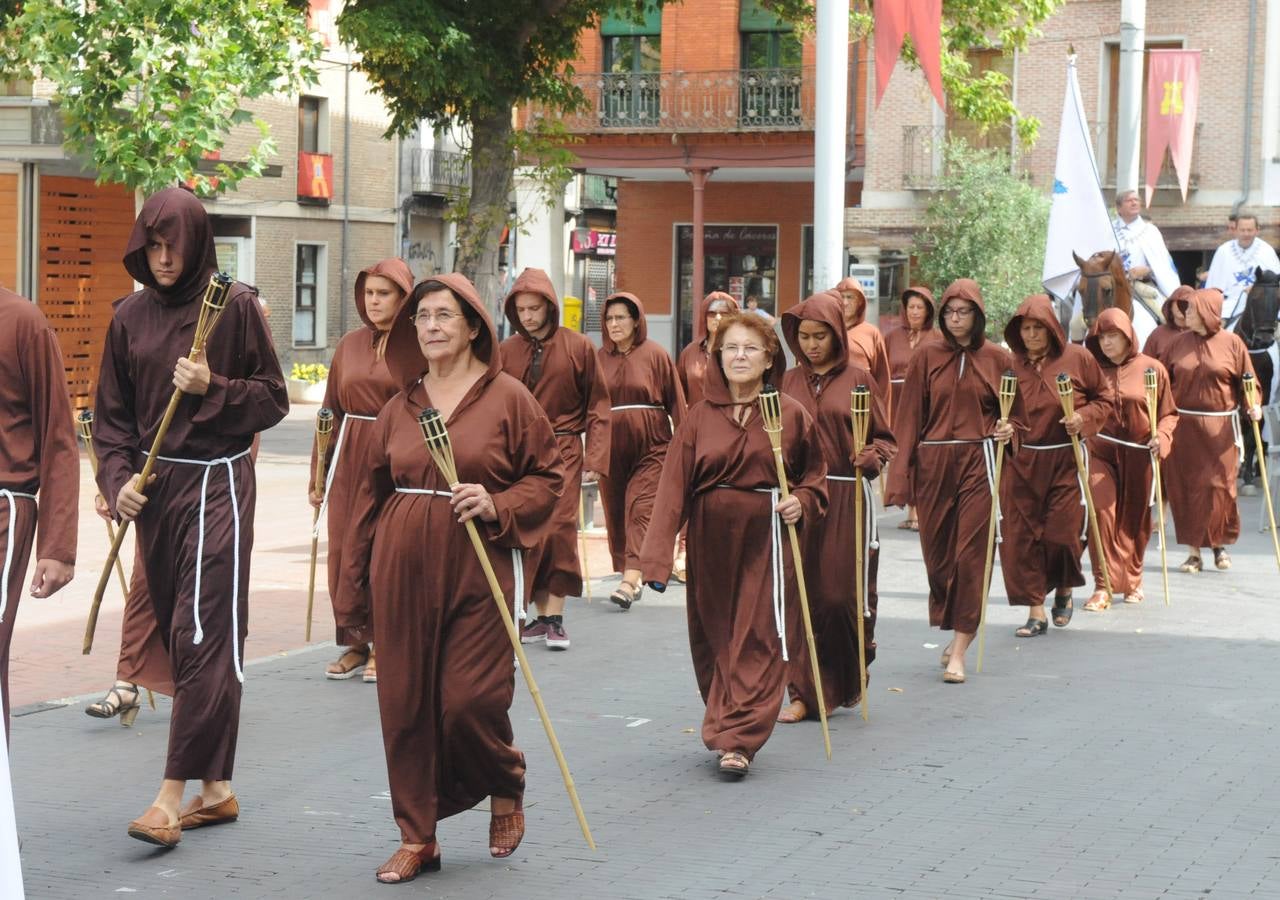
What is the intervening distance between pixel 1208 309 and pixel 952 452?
522 cm

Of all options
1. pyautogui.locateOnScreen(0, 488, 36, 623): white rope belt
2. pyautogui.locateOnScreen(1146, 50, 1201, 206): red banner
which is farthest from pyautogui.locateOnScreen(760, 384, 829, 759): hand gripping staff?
pyautogui.locateOnScreen(1146, 50, 1201, 206): red banner

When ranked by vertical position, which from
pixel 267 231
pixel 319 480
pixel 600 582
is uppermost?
pixel 267 231

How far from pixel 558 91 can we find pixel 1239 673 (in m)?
12.2

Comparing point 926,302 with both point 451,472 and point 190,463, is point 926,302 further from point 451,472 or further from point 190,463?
point 451,472

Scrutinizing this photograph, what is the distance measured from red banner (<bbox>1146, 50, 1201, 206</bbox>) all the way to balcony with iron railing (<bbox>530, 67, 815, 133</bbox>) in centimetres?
1017

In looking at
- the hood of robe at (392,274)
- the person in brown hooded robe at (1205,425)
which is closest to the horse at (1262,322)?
the person in brown hooded robe at (1205,425)

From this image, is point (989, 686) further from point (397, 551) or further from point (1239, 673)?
point (397, 551)

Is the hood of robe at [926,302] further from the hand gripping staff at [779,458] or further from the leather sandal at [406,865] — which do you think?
the leather sandal at [406,865]

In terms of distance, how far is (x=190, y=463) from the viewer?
269 inches

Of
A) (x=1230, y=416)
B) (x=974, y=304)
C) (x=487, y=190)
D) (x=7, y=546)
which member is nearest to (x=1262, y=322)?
(x=1230, y=416)

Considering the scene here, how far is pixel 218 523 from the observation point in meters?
6.80

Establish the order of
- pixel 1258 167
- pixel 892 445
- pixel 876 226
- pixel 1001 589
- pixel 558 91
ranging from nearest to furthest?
pixel 892 445, pixel 1001 589, pixel 558 91, pixel 1258 167, pixel 876 226

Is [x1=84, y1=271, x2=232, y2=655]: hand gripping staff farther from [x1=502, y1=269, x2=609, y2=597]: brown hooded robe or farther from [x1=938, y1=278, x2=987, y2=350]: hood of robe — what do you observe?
[x1=502, y1=269, x2=609, y2=597]: brown hooded robe

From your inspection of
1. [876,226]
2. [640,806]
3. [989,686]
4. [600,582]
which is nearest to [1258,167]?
[876,226]
